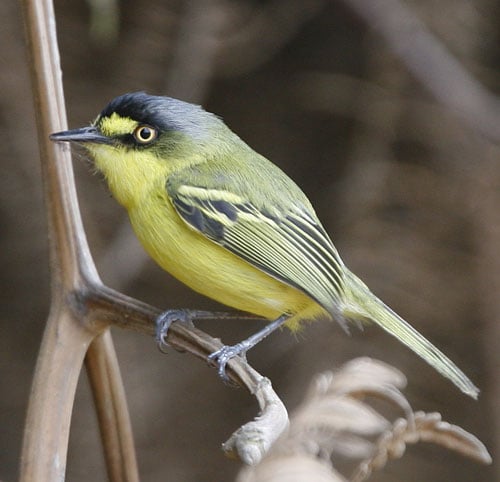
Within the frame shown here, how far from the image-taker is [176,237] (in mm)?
2299

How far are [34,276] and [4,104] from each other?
99 centimetres

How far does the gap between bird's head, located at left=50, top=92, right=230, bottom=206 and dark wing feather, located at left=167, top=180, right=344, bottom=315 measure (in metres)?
0.11

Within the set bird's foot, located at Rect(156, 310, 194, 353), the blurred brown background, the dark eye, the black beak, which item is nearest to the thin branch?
bird's foot, located at Rect(156, 310, 194, 353)

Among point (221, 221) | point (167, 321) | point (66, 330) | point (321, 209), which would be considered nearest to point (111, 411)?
point (66, 330)

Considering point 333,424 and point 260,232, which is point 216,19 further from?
point 333,424

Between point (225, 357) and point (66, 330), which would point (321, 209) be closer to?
point (225, 357)

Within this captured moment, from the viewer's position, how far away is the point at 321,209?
4391 millimetres

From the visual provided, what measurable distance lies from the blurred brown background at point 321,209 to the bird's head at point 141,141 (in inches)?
45.7

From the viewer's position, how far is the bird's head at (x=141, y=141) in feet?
7.82

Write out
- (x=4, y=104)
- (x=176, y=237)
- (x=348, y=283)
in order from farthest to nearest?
(x=4, y=104) → (x=348, y=283) → (x=176, y=237)

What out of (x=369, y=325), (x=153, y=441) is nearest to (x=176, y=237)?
(x=369, y=325)

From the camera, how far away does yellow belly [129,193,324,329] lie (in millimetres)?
2238

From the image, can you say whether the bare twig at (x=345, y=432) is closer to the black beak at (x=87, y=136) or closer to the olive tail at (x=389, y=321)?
the black beak at (x=87, y=136)

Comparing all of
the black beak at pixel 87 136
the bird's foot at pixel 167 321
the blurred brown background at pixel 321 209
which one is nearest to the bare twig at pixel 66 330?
the bird's foot at pixel 167 321
